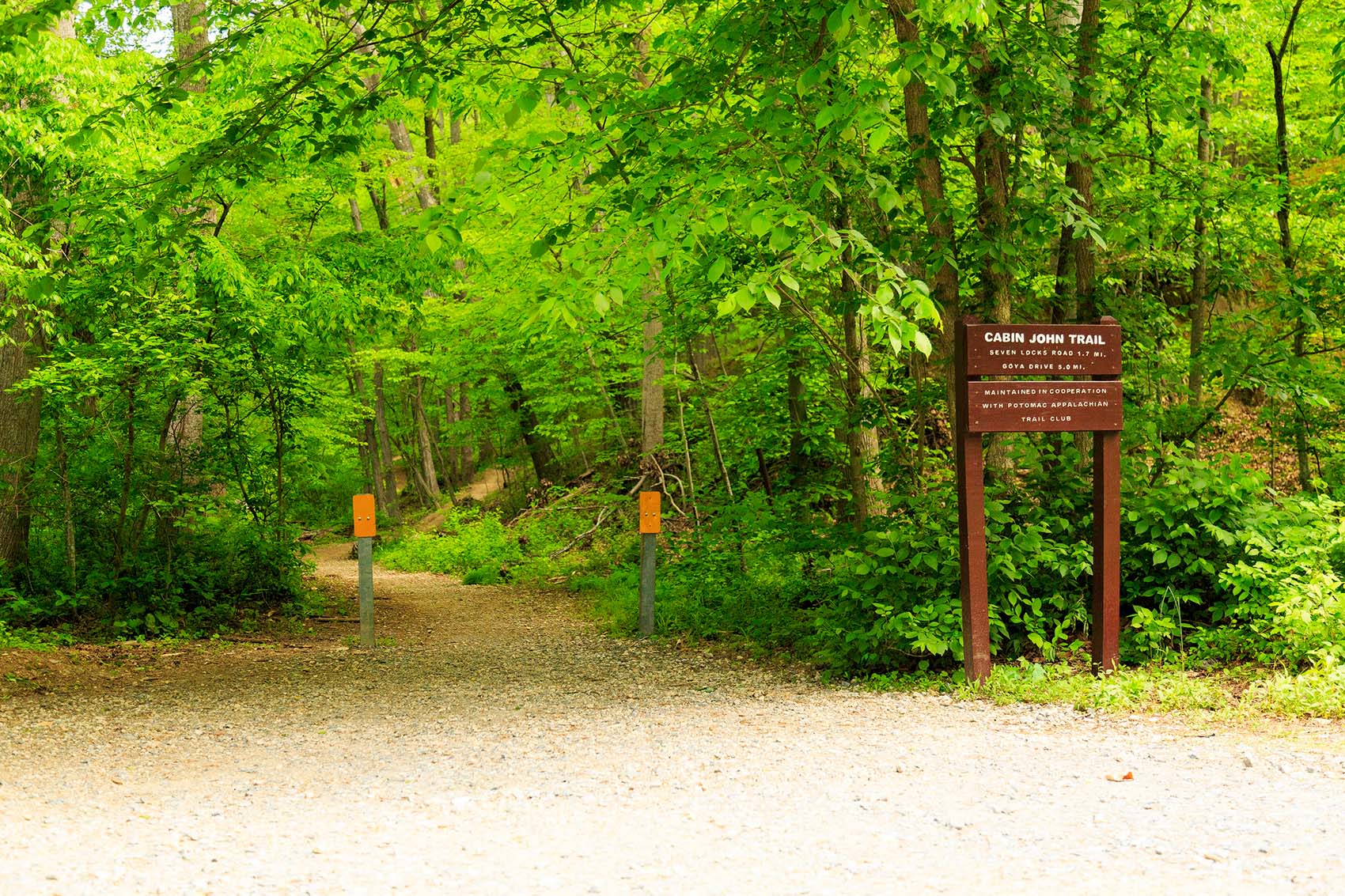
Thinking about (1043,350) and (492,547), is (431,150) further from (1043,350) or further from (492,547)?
(1043,350)

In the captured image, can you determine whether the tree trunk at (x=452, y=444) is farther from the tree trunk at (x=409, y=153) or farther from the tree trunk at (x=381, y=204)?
the tree trunk at (x=409, y=153)

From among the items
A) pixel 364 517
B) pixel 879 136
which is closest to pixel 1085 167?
pixel 879 136

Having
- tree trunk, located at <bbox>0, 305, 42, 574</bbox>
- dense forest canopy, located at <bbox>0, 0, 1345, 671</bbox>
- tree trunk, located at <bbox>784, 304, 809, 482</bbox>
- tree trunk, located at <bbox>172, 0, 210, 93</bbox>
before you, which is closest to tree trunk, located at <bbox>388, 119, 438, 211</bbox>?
dense forest canopy, located at <bbox>0, 0, 1345, 671</bbox>

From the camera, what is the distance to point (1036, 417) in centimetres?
635

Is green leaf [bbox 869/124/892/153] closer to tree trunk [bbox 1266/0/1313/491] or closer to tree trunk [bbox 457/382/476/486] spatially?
tree trunk [bbox 1266/0/1313/491]

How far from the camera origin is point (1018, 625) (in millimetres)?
6980

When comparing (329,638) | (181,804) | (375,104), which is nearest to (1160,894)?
(181,804)

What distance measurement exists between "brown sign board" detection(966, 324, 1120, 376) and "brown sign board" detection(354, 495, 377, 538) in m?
5.51

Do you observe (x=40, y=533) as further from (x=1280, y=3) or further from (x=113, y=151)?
(x=1280, y=3)

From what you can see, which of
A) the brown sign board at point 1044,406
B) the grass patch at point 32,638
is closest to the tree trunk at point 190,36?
the grass patch at point 32,638

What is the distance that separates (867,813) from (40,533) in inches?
398

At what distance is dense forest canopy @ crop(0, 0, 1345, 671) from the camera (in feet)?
19.8

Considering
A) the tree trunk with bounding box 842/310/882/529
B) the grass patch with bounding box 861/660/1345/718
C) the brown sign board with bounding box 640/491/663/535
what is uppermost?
the tree trunk with bounding box 842/310/882/529

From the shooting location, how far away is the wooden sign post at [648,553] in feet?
32.6
